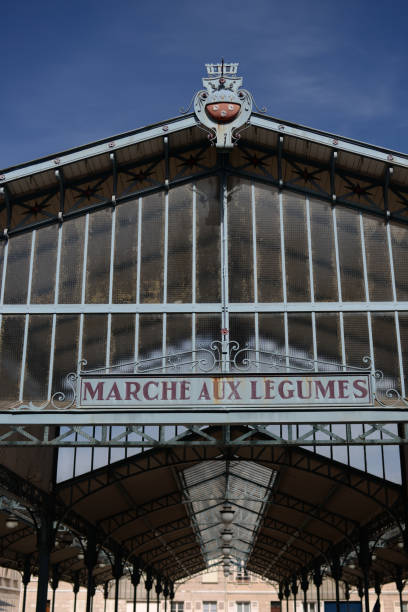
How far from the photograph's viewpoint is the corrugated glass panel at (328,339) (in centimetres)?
1670

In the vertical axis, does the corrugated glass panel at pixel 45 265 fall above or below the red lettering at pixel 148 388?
above

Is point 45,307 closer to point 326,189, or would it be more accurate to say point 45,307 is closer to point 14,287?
point 14,287

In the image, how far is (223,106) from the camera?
58.9 feet

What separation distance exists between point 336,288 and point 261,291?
1708 mm

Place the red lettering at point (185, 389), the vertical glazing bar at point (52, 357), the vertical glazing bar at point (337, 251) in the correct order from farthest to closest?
1. the vertical glazing bar at point (337, 251)
2. the vertical glazing bar at point (52, 357)
3. the red lettering at point (185, 389)

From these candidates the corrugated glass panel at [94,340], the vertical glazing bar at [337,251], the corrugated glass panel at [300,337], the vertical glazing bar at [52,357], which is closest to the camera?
the vertical glazing bar at [52,357]

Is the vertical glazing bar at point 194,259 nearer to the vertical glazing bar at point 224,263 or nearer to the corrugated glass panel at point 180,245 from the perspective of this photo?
the corrugated glass panel at point 180,245

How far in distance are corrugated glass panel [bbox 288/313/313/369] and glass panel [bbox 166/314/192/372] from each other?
224cm

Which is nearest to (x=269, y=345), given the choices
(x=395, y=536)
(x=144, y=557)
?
(x=395, y=536)

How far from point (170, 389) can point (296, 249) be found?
499cm

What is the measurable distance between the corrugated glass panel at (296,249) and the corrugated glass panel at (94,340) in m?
4.27

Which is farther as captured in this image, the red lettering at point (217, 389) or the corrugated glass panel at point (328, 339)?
the corrugated glass panel at point (328, 339)

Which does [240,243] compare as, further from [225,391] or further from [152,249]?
[225,391]

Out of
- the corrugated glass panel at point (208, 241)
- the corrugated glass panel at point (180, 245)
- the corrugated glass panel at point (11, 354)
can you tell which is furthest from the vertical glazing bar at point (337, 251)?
the corrugated glass panel at point (11, 354)
